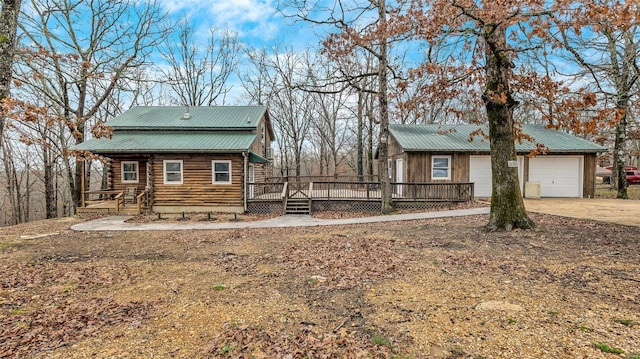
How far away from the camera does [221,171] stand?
15.5 metres

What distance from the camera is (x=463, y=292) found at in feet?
15.0

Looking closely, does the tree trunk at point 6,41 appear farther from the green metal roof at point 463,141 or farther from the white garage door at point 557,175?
the white garage door at point 557,175

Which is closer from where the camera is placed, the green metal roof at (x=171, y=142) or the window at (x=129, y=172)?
the green metal roof at (x=171, y=142)

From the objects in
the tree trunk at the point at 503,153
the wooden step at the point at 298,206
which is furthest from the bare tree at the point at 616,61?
the wooden step at the point at 298,206

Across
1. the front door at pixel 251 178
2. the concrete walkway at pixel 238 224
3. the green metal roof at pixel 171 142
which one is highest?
the green metal roof at pixel 171 142

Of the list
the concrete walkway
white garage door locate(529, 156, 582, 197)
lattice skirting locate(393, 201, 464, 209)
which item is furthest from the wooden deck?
white garage door locate(529, 156, 582, 197)

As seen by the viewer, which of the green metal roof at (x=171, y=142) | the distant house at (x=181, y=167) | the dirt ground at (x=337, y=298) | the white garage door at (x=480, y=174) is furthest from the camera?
the white garage door at (x=480, y=174)

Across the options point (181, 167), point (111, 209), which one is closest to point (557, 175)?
point (181, 167)

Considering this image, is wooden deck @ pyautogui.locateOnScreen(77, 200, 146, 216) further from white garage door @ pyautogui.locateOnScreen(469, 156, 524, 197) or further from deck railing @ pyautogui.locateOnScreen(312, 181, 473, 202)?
white garage door @ pyautogui.locateOnScreen(469, 156, 524, 197)

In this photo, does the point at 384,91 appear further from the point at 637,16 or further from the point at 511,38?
the point at 637,16

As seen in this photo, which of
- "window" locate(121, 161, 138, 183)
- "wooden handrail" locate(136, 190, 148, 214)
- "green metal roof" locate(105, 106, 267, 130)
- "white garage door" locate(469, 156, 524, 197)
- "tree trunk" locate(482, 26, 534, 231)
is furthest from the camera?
"white garage door" locate(469, 156, 524, 197)

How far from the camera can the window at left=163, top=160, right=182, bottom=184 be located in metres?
15.4

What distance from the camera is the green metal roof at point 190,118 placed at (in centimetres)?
1712

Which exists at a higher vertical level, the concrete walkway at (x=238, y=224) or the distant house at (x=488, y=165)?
the distant house at (x=488, y=165)
